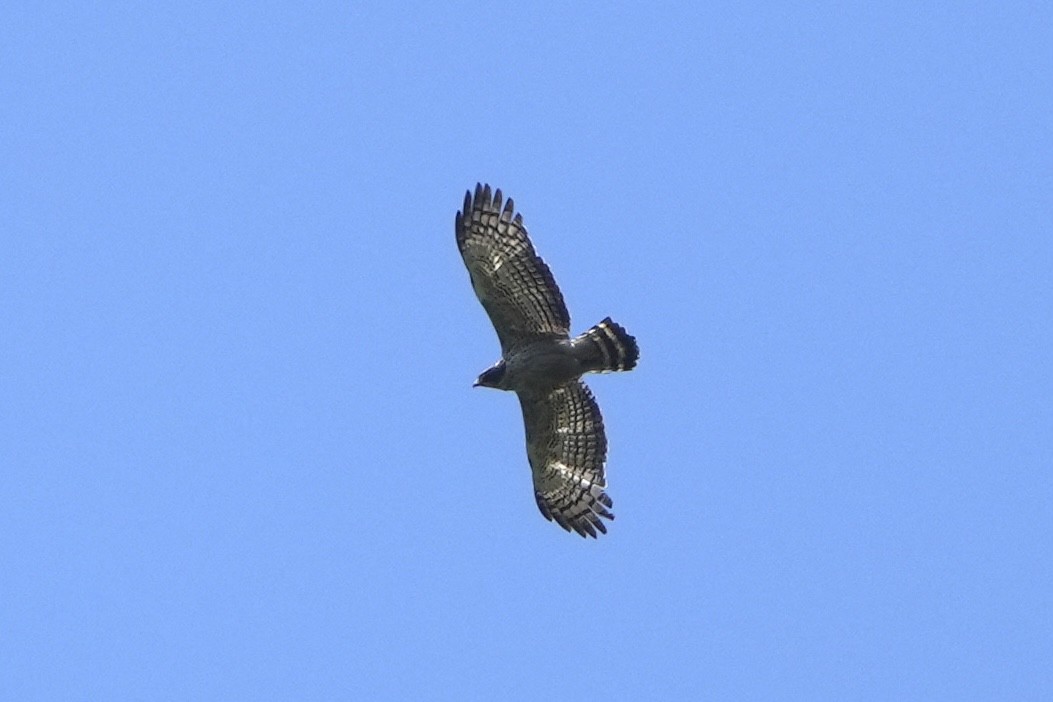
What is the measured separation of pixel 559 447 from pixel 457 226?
2.55 metres

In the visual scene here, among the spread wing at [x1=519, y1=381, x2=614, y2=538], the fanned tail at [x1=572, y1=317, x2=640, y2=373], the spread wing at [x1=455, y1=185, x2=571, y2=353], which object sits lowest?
the spread wing at [x1=519, y1=381, x2=614, y2=538]

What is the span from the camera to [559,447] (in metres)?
30.4

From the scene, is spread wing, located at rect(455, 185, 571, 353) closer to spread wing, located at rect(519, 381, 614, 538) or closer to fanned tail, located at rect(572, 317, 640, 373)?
fanned tail, located at rect(572, 317, 640, 373)

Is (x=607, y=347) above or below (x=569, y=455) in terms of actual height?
above

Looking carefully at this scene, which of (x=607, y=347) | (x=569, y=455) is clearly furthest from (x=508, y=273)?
(x=569, y=455)

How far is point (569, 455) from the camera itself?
30375 millimetres

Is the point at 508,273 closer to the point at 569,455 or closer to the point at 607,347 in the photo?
the point at 607,347

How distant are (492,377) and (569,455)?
1177 millimetres

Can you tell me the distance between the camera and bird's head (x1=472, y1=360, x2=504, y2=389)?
30000 mm

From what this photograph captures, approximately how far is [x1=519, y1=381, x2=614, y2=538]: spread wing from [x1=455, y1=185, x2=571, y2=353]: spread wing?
783mm

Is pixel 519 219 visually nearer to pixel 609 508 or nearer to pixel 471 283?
pixel 471 283

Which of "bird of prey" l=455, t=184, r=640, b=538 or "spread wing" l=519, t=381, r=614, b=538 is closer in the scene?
"bird of prey" l=455, t=184, r=640, b=538

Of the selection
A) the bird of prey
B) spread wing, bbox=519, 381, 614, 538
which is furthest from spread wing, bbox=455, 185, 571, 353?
spread wing, bbox=519, 381, 614, 538

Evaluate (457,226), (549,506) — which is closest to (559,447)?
(549,506)
